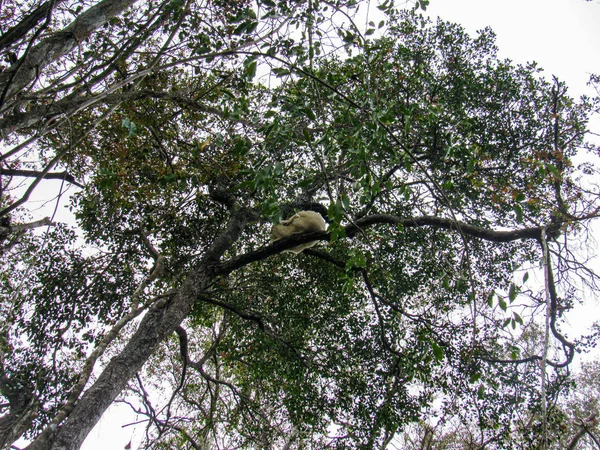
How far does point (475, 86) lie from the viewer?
6.40 metres

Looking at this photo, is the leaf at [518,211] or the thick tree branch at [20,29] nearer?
the leaf at [518,211]

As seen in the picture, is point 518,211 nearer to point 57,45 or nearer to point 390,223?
point 390,223

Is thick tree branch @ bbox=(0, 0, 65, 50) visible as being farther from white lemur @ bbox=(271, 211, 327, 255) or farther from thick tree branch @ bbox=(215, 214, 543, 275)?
white lemur @ bbox=(271, 211, 327, 255)

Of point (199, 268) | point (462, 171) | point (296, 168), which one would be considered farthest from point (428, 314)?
point (199, 268)

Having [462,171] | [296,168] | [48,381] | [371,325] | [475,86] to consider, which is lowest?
[48,381]

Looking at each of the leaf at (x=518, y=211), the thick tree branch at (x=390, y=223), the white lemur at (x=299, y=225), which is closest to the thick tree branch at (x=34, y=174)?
the thick tree branch at (x=390, y=223)

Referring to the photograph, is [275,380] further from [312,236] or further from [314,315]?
[312,236]

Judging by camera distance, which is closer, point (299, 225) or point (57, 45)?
point (57, 45)

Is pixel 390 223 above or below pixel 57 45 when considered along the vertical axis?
below

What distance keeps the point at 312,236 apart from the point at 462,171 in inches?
99.1

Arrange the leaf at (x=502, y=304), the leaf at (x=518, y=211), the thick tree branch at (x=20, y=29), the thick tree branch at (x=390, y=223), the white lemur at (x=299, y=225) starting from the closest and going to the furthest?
the leaf at (x=502, y=304)
the leaf at (x=518, y=211)
the thick tree branch at (x=20, y=29)
the thick tree branch at (x=390, y=223)
the white lemur at (x=299, y=225)

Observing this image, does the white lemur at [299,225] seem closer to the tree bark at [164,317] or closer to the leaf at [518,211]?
the tree bark at [164,317]

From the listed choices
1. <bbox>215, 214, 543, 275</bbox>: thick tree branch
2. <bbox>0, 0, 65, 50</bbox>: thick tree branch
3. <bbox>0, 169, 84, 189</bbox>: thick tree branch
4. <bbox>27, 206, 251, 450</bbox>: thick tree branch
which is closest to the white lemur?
<bbox>215, 214, 543, 275</bbox>: thick tree branch

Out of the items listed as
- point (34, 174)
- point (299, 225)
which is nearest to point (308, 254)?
point (299, 225)
